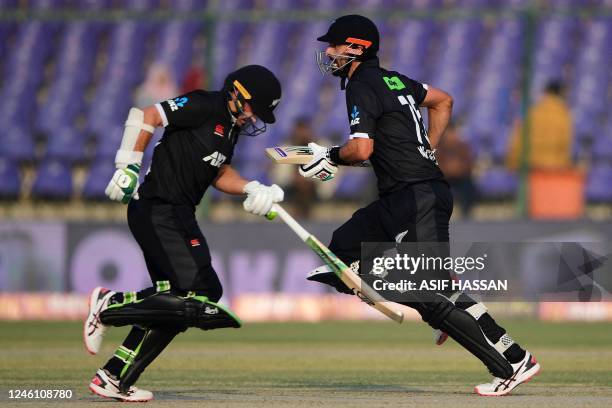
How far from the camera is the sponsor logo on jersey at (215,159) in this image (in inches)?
319

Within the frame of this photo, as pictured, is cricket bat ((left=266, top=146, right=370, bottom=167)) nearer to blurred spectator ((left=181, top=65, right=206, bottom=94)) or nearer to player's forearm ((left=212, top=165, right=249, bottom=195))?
player's forearm ((left=212, top=165, right=249, bottom=195))

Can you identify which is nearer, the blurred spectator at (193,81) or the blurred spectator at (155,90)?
the blurred spectator at (193,81)

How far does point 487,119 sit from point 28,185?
610 centimetres

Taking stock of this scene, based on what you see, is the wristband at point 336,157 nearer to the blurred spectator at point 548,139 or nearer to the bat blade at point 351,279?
the bat blade at point 351,279

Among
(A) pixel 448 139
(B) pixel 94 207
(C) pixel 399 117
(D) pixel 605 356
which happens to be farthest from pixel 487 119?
(C) pixel 399 117

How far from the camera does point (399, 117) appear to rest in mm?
8148

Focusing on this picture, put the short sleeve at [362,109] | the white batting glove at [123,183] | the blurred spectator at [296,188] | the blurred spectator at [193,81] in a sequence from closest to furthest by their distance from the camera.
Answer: the white batting glove at [123,183] → the short sleeve at [362,109] → the blurred spectator at [296,188] → the blurred spectator at [193,81]

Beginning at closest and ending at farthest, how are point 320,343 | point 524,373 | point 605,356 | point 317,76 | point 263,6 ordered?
point 524,373 < point 605,356 < point 320,343 < point 317,76 < point 263,6

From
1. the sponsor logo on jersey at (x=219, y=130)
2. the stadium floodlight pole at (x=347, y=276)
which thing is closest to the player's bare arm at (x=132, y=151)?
the sponsor logo on jersey at (x=219, y=130)

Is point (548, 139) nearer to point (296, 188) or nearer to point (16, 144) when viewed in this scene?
point (296, 188)

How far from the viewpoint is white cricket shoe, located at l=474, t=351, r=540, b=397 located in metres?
8.03

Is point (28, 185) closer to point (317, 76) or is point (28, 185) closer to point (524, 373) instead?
point (317, 76)

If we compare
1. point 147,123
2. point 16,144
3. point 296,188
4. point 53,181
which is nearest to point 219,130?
point 147,123

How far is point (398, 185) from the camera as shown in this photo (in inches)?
322
